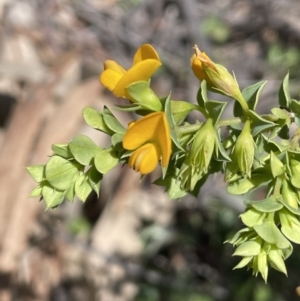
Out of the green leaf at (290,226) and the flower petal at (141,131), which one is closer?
the flower petal at (141,131)

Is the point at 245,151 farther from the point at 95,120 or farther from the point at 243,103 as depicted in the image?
the point at 95,120

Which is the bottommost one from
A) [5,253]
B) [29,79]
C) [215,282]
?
[215,282]

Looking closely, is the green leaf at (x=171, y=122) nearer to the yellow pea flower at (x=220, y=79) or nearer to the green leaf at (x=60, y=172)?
the yellow pea flower at (x=220, y=79)

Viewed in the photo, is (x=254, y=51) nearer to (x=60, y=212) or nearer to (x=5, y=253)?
(x=60, y=212)

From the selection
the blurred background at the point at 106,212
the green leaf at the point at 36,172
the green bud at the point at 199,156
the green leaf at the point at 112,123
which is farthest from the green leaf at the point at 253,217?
the blurred background at the point at 106,212

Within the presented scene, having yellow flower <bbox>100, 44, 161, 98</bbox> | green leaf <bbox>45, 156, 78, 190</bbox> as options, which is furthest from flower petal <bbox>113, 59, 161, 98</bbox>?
green leaf <bbox>45, 156, 78, 190</bbox>

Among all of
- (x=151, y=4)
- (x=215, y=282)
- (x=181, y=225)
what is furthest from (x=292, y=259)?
(x=151, y=4)

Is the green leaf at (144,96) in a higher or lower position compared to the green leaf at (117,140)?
higher
